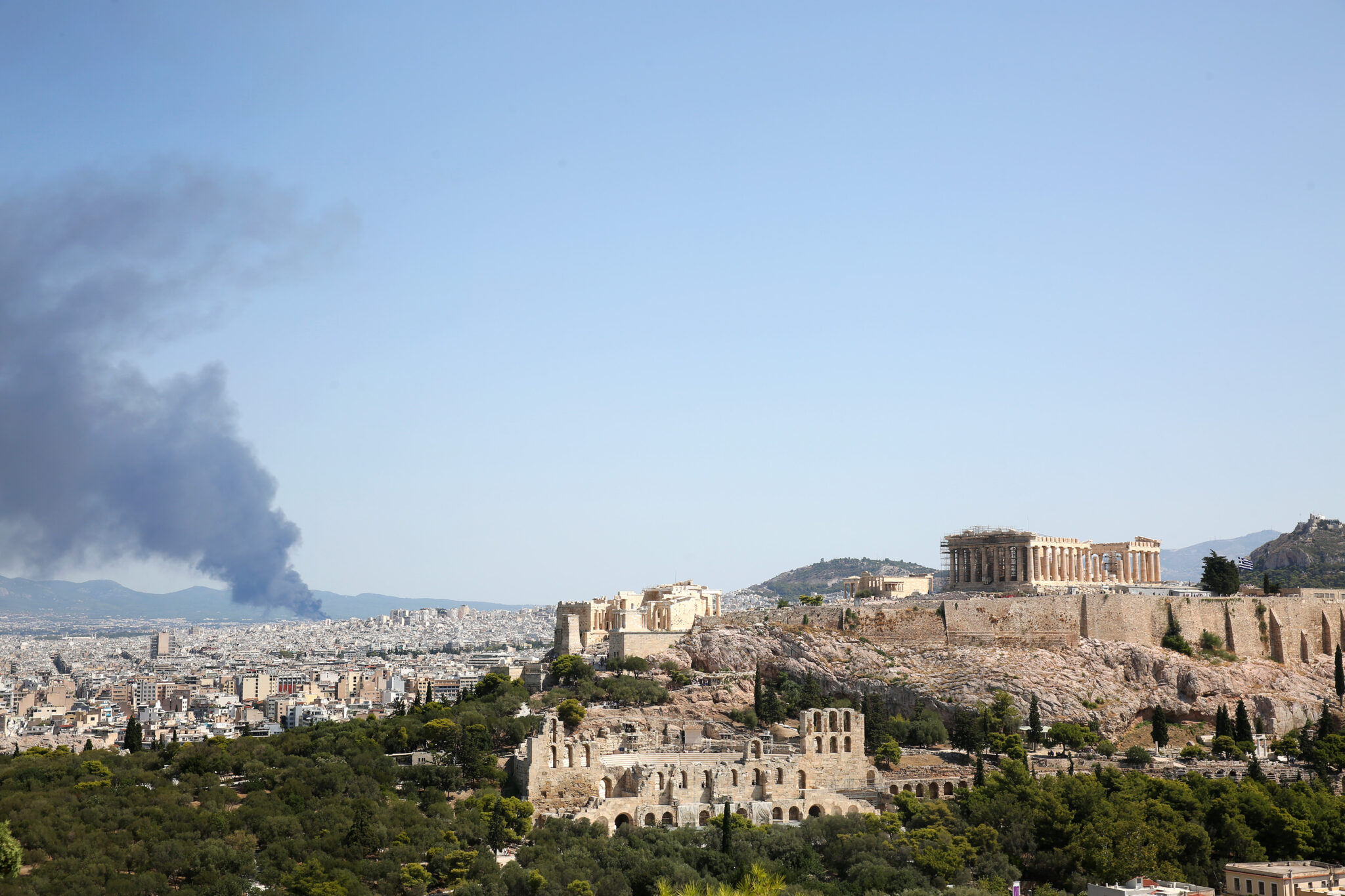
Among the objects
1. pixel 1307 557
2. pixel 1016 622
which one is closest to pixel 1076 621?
pixel 1016 622

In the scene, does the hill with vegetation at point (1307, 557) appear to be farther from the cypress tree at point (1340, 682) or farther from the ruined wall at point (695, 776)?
the ruined wall at point (695, 776)

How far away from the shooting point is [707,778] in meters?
47.6

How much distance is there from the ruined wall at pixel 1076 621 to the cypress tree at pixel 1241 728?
9.78 metres

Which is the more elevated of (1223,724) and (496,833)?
(1223,724)

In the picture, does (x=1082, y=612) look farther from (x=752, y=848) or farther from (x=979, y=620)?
(x=752, y=848)

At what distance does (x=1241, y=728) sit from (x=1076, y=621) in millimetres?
11540

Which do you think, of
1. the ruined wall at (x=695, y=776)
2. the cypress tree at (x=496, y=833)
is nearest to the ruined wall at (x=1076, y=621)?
the ruined wall at (x=695, y=776)

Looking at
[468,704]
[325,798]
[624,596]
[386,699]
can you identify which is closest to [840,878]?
[325,798]

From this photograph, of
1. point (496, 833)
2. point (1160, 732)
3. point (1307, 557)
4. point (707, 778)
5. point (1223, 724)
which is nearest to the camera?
point (496, 833)

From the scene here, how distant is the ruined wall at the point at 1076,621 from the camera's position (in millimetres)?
70375

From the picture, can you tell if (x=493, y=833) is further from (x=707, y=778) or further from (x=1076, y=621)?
(x=1076, y=621)

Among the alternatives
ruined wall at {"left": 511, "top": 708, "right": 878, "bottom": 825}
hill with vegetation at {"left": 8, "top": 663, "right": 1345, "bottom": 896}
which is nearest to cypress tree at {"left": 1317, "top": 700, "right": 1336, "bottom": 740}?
hill with vegetation at {"left": 8, "top": 663, "right": 1345, "bottom": 896}

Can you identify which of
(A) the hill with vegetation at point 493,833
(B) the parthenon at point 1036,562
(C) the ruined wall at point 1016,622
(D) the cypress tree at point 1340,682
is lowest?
(A) the hill with vegetation at point 493,833

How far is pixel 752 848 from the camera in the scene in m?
42.5
